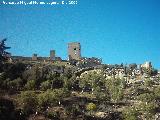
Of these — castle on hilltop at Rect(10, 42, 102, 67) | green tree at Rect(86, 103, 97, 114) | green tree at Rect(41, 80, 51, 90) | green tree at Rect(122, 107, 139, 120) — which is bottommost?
green tree at Rect(122, 107, 139, 120)

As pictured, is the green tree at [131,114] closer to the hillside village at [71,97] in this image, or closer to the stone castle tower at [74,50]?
the hillside village at [71,97]

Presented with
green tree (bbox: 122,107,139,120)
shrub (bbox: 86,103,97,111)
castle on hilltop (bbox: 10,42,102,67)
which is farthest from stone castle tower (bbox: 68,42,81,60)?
green tree (bbox: 122,107,139,120)

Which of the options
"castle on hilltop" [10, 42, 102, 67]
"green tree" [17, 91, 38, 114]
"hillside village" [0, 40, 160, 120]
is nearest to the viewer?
"green tree" [17, 91, 38, 114]

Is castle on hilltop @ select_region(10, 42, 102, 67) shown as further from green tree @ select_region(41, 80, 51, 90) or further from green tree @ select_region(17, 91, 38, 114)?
green tree @ select_region(17, 91, 38, 114)

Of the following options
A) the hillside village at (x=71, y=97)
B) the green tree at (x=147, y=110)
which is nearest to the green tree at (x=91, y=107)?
the hillside village at (x=71, y=97)

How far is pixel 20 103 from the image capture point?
213ft

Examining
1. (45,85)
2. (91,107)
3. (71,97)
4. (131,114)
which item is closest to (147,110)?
(131,114)

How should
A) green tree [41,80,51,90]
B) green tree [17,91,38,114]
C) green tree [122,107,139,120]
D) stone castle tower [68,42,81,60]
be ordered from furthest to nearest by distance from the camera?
stone castle tower [68,42,81,60]
green tree [41,80,51,90]
green tree [122,107,139,120]
green tree [17,91,38,114]

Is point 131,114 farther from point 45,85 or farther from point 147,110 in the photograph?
point 45,85

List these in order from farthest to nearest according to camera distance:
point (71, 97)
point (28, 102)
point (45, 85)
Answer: point (45, 85), point (71, 97), point (28, 102)

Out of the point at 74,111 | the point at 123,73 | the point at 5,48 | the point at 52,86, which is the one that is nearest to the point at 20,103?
the point at 74,111

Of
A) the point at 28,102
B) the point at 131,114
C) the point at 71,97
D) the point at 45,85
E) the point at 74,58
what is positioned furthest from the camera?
the point at 74,58

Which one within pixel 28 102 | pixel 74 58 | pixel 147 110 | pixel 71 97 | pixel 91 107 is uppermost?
pixel 74 58

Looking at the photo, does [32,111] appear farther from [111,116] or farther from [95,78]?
[95,78]
